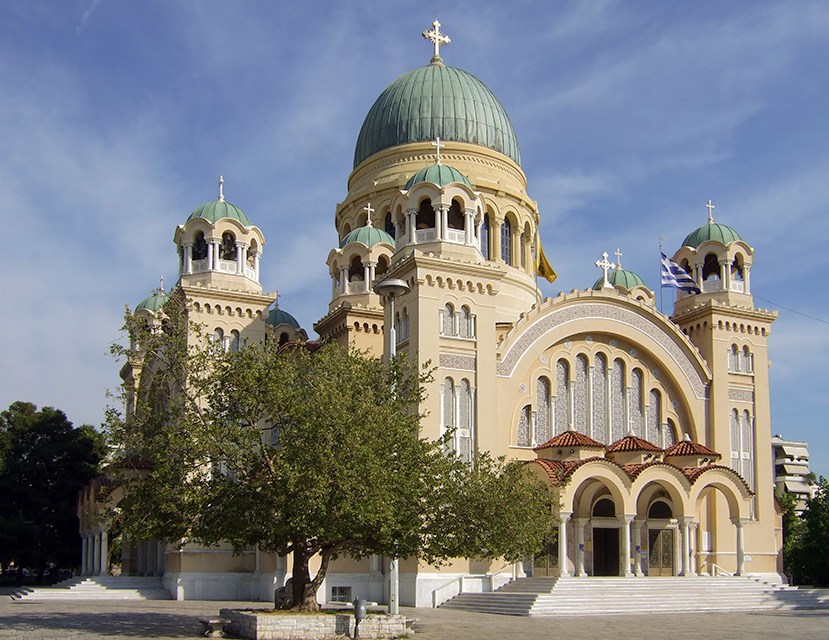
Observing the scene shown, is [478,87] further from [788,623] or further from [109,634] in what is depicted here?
[109,634]

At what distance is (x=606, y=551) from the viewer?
39594 mm

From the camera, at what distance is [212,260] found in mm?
42438

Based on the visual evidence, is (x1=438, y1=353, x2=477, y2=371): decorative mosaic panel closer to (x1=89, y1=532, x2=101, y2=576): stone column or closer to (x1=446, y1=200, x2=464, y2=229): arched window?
(x1=446, y1=200, x2=464, y2=229): arched window

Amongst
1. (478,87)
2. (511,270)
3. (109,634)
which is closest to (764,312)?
(511,270)

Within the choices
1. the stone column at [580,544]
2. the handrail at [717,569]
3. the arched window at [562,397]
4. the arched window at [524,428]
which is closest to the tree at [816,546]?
the handrail at [717,569]

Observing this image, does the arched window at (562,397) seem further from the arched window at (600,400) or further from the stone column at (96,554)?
the stone column at (96,554)

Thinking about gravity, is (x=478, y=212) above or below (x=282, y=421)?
above

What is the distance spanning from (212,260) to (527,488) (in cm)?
2001

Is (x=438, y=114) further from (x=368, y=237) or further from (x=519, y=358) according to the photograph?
(x=519, y=358)

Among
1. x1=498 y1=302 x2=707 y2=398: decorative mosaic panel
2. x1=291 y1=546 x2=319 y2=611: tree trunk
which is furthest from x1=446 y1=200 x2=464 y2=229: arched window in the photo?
x1=291 y1=546 x2=319 y2=611: tree trunk

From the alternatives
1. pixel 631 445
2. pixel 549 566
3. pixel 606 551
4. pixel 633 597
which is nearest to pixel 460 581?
pixel 549 566

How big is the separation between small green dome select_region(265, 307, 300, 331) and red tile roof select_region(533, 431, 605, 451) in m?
15.0

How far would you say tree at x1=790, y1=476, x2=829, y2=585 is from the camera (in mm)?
Result: 47062

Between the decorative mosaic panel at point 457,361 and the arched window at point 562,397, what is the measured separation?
4829mm
